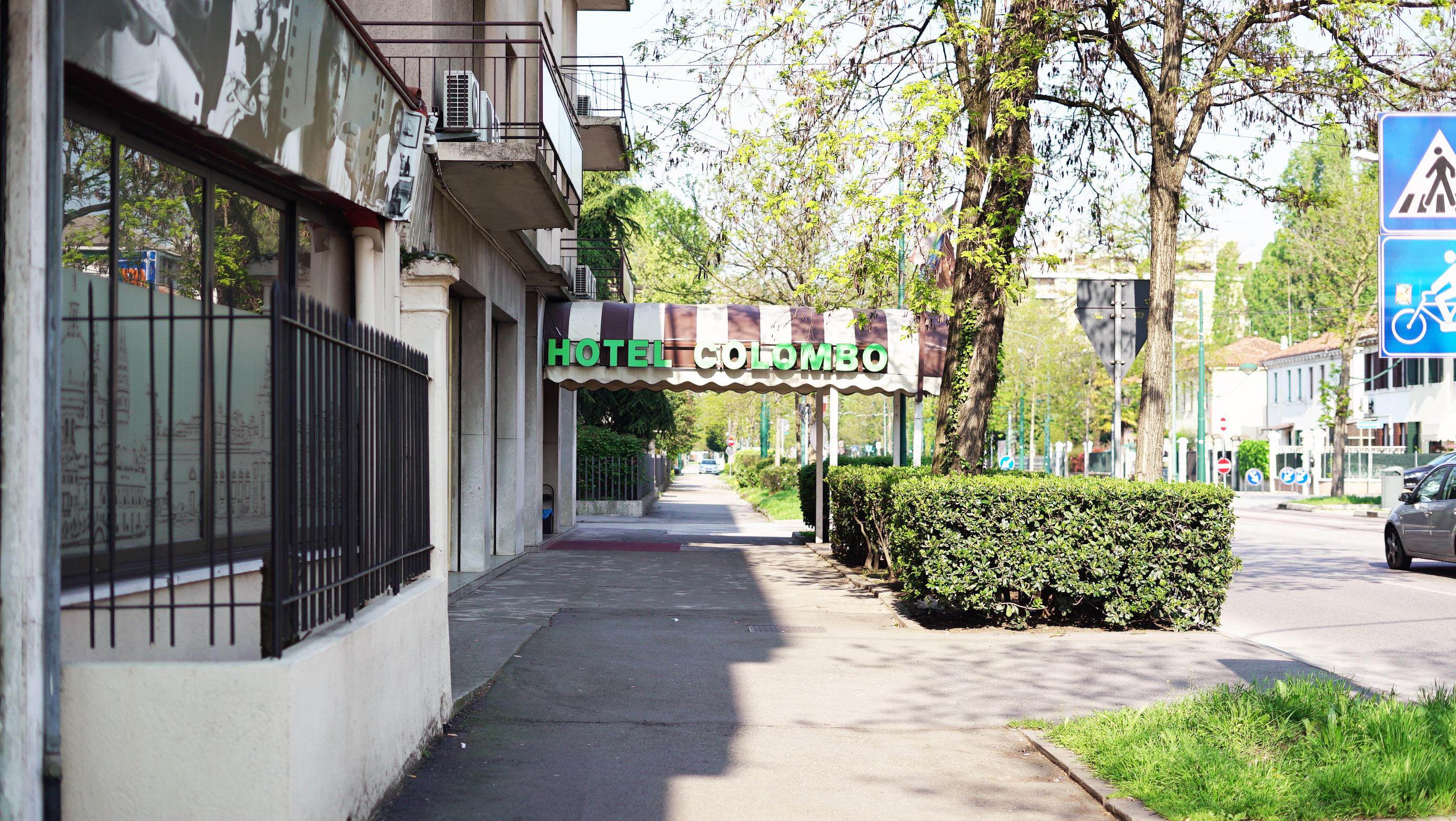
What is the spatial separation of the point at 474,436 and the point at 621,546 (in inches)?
231

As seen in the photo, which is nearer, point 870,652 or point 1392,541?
point 870,652

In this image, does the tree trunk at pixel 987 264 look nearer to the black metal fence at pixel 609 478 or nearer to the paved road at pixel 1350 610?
the paved road at pixel 1350 610

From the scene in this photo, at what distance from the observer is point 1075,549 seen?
1149 centimetres

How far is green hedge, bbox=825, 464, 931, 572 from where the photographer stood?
15414mm

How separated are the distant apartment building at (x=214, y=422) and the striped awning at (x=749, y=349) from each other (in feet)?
38.2

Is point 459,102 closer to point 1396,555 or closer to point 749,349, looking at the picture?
point 749,349

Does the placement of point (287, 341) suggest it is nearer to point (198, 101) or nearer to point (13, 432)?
point (13, 432)

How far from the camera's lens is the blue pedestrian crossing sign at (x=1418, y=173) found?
6125 mm

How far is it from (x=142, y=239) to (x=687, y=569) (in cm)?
1231

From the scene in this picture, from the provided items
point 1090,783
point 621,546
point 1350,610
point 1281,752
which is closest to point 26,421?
point 1090,783

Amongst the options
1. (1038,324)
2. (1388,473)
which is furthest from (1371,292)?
(1038,324)

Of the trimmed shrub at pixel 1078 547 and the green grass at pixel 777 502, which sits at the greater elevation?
the trimmed shrub at pixel 1078 547

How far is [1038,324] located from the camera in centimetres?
7112

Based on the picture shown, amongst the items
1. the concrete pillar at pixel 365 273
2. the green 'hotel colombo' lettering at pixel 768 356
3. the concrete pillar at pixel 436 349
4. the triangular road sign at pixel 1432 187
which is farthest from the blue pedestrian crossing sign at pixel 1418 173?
the green 'hotel colombo' lettering at pixel 768 356
